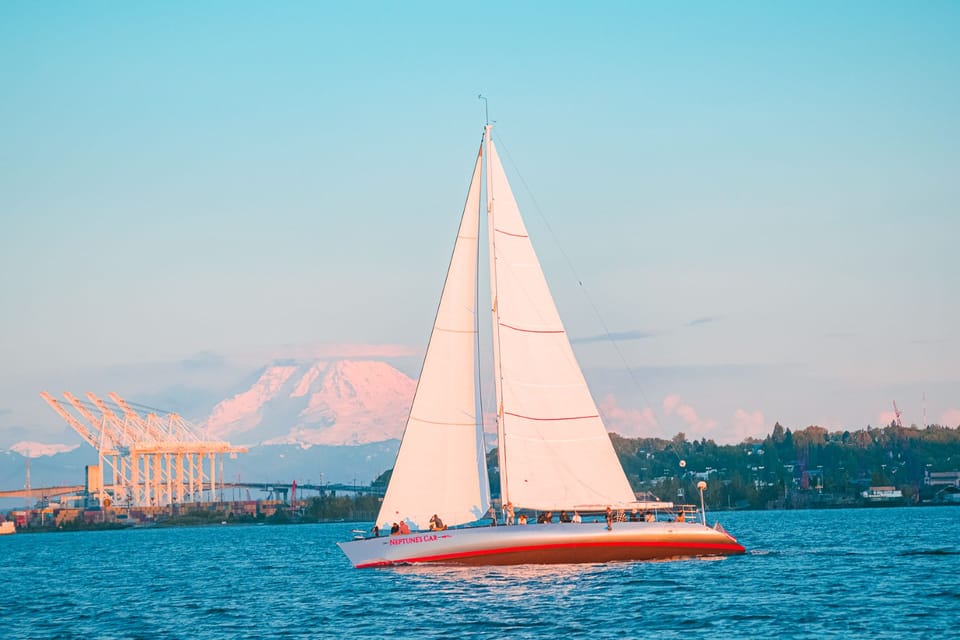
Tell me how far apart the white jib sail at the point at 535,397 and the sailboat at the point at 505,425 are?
4 centimetres

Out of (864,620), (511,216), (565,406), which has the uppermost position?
(511,216)

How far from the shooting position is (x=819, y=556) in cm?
5894

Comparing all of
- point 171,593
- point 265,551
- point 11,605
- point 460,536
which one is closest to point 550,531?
point 460,536

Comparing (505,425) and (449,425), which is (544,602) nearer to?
(505,425)

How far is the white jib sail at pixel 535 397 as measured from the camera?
47.5 meters

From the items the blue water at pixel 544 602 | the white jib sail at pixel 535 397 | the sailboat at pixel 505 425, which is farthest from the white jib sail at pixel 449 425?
the blue water at pixel 544 602

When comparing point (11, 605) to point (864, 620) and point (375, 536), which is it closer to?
point (375, 536)

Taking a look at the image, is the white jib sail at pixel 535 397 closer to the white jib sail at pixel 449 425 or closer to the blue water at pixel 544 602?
the white jib sail at pixel 449 425

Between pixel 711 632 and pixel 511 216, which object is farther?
pixel 511 216

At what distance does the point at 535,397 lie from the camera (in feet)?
158

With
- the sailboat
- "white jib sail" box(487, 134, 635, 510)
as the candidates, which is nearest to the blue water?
the sailboat

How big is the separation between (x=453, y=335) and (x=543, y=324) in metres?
3.56

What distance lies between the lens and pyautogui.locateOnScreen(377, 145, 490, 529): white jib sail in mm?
47938

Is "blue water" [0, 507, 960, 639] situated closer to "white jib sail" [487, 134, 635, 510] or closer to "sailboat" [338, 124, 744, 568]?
"sailboat" [338, 124, 744, 568]
